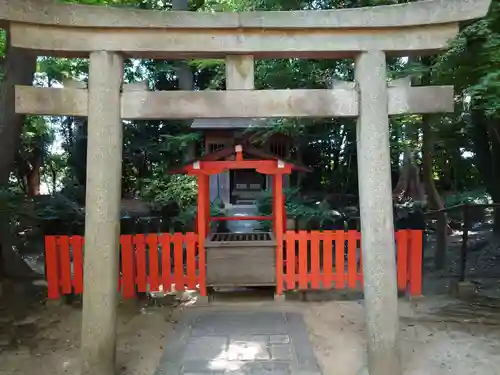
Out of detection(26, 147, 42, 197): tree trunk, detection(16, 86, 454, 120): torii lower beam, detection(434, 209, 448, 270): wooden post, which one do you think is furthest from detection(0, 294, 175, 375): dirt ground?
detection(26, 147, 42, 197): tree trunk

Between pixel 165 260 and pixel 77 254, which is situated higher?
pixel 77 254

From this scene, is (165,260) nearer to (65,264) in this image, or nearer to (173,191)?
(65,264)

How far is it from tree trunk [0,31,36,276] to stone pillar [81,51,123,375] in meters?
4.49

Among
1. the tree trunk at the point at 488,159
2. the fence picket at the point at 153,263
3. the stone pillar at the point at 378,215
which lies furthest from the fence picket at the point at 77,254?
the tree trunk at the point at 488,159

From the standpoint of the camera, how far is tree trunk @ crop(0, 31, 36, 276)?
794 centimetres

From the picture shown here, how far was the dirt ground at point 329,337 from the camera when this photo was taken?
491cm

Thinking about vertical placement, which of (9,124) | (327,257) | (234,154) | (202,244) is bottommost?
(327,257)

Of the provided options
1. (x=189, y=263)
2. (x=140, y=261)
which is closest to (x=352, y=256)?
(x=189, y=263)

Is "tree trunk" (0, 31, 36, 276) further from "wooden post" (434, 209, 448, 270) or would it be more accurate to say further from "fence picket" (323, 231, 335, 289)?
"wooden post" (434, 209, 448, 270)

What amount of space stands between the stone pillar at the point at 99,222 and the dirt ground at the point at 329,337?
70 cm

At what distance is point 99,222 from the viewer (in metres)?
4.34

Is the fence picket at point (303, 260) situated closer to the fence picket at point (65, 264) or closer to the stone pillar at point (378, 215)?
the stone pillar at point (378, 215)

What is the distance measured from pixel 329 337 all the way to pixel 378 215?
2.17 meters

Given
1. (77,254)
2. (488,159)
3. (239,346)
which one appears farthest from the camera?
(488,159)
